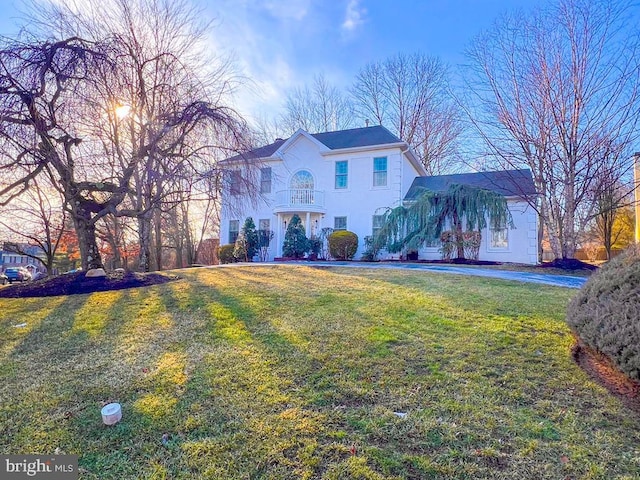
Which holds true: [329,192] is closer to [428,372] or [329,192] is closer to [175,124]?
[175,124]

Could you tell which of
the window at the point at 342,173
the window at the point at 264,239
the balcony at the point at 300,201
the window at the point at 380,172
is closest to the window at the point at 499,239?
the window at the point at 380,172

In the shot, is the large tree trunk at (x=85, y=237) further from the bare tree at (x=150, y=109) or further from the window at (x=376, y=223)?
the window at (x=376, y=223)

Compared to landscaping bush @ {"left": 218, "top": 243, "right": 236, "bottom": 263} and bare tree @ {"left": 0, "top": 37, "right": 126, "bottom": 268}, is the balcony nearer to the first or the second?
landscaping bush @ {"left": 218, "top": 243, "right": 236, "bottom": 263}

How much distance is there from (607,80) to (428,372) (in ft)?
41.9

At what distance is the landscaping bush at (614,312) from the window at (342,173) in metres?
14.0

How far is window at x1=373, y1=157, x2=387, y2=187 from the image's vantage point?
1666cm

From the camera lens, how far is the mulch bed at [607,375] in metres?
2.78

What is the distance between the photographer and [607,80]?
11125mm

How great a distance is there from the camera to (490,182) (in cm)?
1596

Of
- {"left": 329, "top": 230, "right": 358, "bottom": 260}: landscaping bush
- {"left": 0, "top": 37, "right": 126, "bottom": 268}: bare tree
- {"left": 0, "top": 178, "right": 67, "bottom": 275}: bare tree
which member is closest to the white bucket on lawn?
{"left": 0, "top": 37, "right": 126, "bottom": 268}: bare tree

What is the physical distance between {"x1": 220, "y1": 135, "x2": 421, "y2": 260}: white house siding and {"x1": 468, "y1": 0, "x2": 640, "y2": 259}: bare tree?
4916 millimetres

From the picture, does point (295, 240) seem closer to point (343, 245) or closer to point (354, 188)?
point (343, 245)

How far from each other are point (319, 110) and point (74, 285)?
2291cm

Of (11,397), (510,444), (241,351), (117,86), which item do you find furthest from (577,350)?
(117,86)
